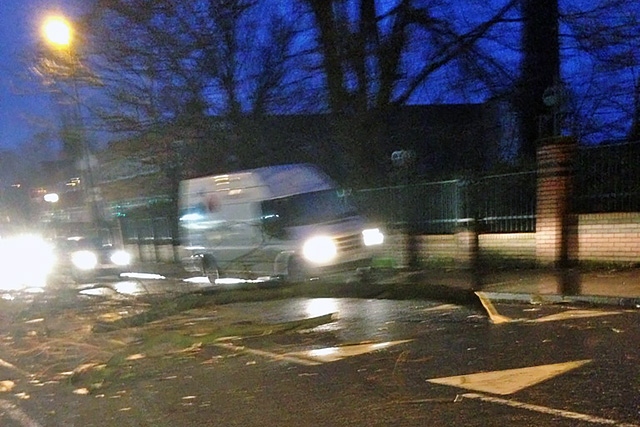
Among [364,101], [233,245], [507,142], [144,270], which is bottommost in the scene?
[144,270]

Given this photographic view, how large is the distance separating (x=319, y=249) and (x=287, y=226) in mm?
873

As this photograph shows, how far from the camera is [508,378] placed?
6195 mm

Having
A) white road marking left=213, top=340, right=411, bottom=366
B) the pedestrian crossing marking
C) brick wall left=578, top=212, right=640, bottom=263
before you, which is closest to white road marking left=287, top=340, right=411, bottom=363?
white road marking left=213, top=340, right=411, bottom=366

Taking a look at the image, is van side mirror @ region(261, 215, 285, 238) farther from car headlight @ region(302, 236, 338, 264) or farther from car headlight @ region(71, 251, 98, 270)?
car headlight @ region(71, 251, 98, 270)

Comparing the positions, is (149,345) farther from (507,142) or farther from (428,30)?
(507,142)

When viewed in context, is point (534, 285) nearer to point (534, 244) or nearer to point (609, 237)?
point (609, 237)

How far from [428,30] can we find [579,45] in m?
4.01

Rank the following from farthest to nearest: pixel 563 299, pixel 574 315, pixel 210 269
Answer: pixel 210 269 → pixel 563 299 → pixel 574 315

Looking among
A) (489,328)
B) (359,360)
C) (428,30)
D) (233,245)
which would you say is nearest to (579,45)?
(428,30)

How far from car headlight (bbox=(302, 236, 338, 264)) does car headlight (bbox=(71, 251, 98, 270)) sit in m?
10.8

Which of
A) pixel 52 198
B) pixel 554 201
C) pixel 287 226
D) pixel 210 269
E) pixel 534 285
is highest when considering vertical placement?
pixel 52 198

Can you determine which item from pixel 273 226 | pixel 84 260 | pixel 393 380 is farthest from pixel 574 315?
pixel 84 260

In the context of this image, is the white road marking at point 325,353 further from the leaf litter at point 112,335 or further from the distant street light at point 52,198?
the distant street light at point 52,198

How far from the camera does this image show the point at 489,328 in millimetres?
8648
